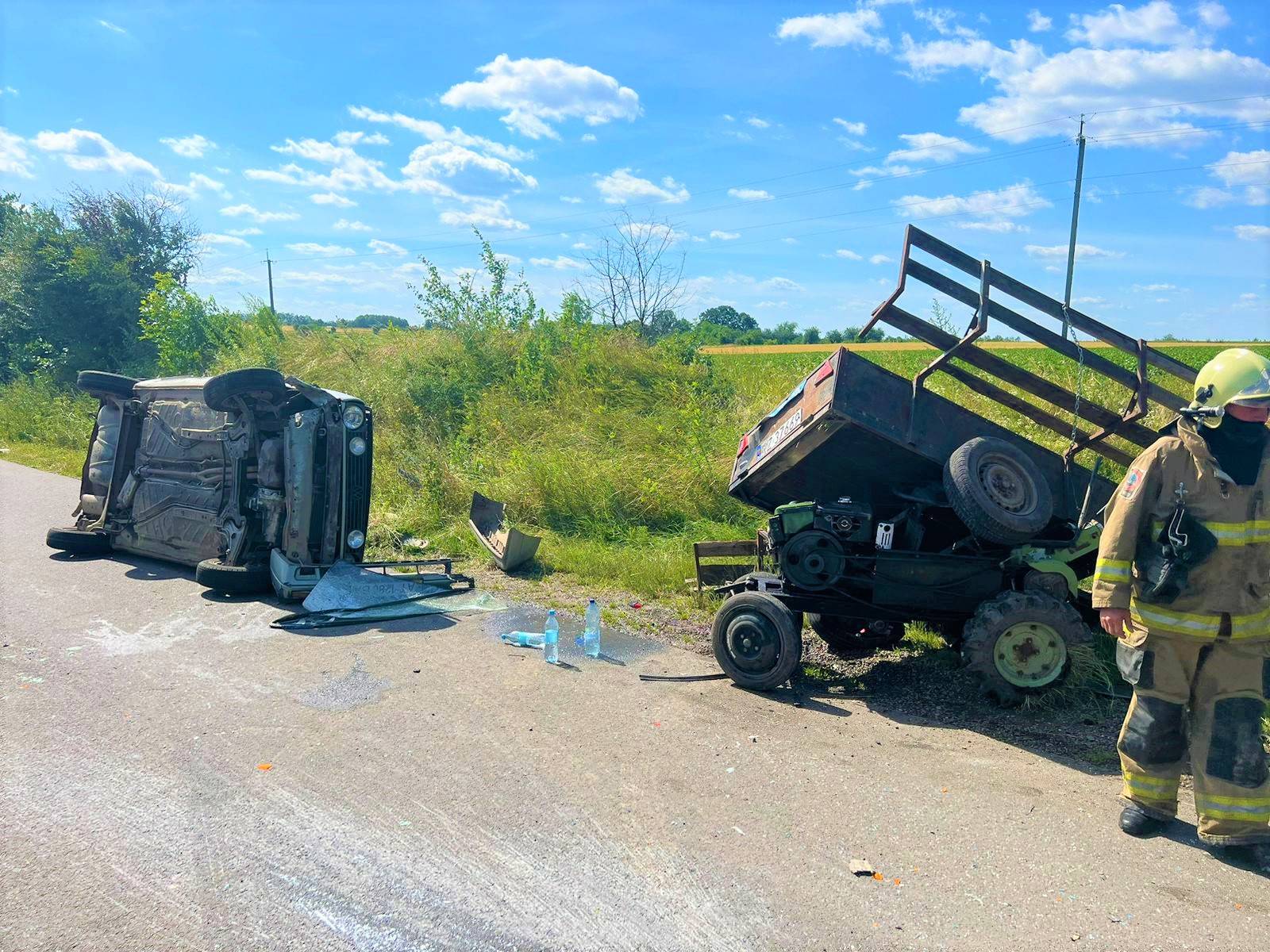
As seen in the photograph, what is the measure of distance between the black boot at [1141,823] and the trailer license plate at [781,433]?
265cm

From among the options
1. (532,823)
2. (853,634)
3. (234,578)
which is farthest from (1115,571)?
(234,578)

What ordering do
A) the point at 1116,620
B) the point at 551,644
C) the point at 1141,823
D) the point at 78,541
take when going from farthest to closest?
1. the point at 78,541
2. the point at 551,644
3. the point at 1116,620
4. the point at 1141,823

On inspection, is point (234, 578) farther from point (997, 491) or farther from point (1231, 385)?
point (1231, 385)

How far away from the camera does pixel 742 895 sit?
10.2 ft

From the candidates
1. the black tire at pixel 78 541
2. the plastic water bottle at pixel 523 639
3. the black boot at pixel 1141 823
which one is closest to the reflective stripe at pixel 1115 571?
the black boot at pixel 1141 823

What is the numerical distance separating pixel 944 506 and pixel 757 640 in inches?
54.9

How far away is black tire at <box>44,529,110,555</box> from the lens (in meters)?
8.46

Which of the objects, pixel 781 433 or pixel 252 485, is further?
pixel 252 485

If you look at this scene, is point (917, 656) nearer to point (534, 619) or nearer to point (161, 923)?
point (534, 619)

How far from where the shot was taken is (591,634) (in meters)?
6.06

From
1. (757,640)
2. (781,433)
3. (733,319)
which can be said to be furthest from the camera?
(733,319)

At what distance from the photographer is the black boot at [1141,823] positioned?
139 inches

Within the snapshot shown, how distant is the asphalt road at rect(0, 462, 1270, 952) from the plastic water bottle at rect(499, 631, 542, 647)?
479 millimetres

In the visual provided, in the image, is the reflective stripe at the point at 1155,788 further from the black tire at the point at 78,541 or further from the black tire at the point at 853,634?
the black tire at the point at 78,541
